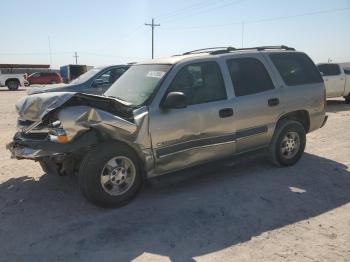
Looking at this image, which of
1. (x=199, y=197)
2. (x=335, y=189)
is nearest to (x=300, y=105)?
(x=335, y=189)

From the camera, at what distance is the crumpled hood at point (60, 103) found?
4348 millimetres

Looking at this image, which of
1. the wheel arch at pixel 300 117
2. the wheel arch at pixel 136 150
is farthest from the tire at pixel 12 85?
the wheel arch at pixel 136 150

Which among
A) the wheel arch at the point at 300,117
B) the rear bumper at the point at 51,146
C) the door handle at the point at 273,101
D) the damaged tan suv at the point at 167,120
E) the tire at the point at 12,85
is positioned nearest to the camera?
the rear bumper at the point at 51,146

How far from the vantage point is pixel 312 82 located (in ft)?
20.7

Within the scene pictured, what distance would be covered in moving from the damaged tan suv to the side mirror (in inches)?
→ 0.5

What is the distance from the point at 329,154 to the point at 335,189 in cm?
192

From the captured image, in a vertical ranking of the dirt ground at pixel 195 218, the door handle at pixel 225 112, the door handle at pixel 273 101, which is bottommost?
the dirt ground at pixel 195 218

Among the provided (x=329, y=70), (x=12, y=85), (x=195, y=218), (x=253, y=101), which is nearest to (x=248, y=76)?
(x=253, y=101)

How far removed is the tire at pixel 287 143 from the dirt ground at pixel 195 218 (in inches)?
6.6

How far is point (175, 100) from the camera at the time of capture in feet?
14.8

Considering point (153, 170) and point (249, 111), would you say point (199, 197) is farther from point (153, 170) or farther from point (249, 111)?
point (249, 111)

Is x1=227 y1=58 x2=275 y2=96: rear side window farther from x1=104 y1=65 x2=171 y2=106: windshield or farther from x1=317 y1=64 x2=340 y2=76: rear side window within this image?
x1=317 y1=64 x2=340 y2=76: rear side window

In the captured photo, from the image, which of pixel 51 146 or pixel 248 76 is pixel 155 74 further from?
pixel 51 146

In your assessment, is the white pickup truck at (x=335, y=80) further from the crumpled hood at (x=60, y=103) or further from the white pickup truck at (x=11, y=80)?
the white pickup truck at (x=11, y=80)
